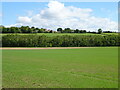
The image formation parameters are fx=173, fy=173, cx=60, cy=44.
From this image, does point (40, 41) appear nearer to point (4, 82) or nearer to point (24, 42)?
point (24, 42)

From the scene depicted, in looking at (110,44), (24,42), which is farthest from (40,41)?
(110,44)

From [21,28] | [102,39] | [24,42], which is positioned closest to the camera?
[24,42]

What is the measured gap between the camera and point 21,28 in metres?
45.2

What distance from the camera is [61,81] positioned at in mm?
6016

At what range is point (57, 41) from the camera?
34781 mm

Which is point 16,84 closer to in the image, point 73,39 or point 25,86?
point 25,86

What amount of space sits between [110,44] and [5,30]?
80.0 ft

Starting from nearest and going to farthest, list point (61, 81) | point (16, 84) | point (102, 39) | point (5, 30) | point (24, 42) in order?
point (16, 84) < point (61, 81) < point (24, 42) < point (102, 39) < point (5, 30)

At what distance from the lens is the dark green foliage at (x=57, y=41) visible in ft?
110

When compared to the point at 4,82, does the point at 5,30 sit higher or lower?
higher

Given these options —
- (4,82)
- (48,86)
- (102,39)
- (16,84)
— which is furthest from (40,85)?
(102,39)

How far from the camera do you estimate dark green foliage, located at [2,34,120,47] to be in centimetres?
3353

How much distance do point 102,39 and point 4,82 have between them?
32.9 metres

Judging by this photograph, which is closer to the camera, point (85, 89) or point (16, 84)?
point (85, 89)
